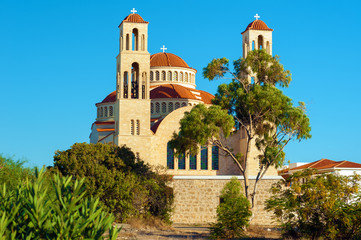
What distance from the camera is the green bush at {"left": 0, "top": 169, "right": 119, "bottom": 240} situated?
8.62 meters

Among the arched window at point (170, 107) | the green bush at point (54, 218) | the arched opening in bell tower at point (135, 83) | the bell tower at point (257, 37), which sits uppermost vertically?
the bell tower at point (257, 37)

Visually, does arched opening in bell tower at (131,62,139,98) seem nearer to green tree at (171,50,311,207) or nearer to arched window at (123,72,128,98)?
arched window at (123,72,128,98)

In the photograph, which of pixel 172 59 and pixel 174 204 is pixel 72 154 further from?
pixel 172 59

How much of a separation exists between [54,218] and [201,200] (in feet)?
84.2

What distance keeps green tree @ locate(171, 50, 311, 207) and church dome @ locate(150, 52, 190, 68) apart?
21.4 meters

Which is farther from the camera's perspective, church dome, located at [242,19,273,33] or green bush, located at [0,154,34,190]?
church dome, located at [242,19,273,33]

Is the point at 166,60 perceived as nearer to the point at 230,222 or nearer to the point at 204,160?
the point at 204,160

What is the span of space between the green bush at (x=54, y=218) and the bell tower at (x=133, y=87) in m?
29.8

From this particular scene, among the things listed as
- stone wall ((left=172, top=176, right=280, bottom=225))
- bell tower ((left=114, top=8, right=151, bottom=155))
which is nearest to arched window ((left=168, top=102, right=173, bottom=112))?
bell tower ((left=114, top=8, right=151, bottom=155))

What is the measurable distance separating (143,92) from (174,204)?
10.8 meters

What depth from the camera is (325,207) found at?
1977cm

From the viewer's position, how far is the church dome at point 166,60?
52.9m

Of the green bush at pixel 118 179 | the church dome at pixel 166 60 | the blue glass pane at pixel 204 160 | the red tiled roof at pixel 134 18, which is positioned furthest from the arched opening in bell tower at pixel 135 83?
the church dome at pixel 166 60

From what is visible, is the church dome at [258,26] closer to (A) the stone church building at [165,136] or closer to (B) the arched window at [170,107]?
(A) the stone church building at [165,136]
